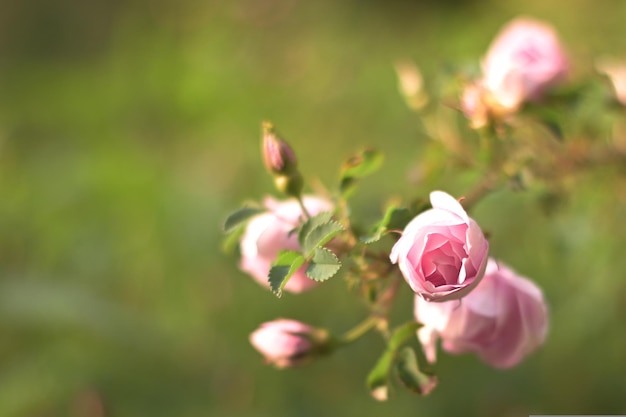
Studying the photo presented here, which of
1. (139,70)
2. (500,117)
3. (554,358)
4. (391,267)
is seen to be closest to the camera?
(391,267)

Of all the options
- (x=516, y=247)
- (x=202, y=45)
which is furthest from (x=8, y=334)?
(x=202, y=45)

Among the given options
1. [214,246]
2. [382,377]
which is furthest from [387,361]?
[214,246]

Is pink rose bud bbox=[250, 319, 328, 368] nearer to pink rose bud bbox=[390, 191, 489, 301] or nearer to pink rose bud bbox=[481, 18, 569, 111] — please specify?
pink rose bud bbox=[390, 191, 489, 301]

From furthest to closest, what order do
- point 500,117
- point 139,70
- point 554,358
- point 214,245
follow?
point 139,70, point 214,245, point 554,358, point 500,117

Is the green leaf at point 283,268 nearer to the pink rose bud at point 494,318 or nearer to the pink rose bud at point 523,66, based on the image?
the pink rose bud at point 494,318

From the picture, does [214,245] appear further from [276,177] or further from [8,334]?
[276,177]

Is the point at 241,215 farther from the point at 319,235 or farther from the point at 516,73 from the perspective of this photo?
the point at 516,73

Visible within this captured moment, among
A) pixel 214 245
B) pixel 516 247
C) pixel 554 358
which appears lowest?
pixel 554 358
